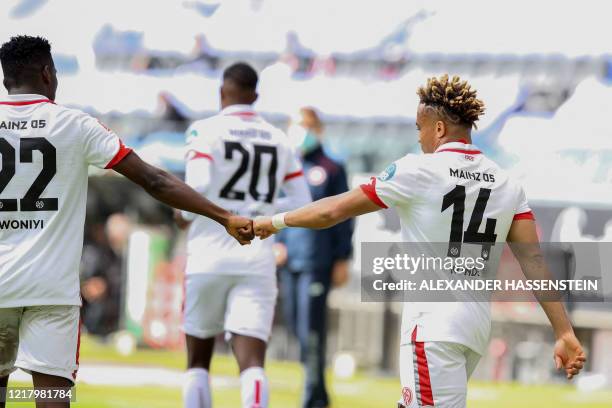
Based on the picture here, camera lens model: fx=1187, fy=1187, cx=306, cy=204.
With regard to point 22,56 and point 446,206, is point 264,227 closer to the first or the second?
point 446,206

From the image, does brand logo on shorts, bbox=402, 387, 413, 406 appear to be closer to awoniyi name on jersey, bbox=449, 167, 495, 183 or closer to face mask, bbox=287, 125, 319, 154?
awoniyi name on jersey, bbox=449, 167, 495, 183

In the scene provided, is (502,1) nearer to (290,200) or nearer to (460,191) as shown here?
(290,200)

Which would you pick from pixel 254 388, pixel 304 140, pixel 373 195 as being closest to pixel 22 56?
pixel 373 195

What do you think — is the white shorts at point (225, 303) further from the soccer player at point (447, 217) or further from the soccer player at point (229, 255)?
the soccer player at point (447, 217)

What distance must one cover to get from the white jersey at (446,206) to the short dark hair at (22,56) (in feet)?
5.51

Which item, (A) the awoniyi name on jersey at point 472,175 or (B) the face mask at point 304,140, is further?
(B) the face mask at point 304,140

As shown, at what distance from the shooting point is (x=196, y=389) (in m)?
7.42

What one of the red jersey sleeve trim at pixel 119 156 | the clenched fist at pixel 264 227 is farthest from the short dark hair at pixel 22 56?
the clenched fist at pixel 264 227

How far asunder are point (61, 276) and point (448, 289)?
1.80 m

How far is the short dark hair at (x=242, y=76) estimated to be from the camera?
25.2ft

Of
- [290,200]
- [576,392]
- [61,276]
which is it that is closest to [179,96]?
[576,392]

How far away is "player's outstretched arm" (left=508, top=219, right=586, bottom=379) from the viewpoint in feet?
18.0

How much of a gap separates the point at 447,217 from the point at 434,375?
0.72 metres

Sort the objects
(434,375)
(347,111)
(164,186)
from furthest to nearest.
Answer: (347,111), (164,186), (434,375)
